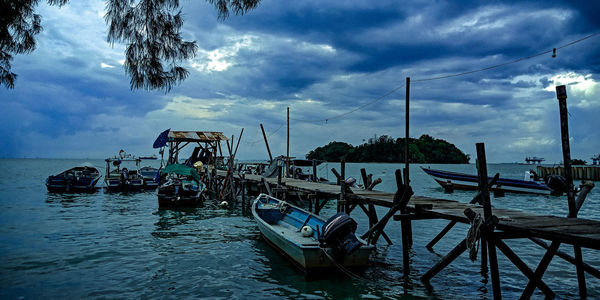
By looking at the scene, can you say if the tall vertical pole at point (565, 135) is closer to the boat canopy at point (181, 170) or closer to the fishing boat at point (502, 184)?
the fishing boat at point (502, 184)

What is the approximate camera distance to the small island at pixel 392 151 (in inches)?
4680

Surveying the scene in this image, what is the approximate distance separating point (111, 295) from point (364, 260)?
236 inches

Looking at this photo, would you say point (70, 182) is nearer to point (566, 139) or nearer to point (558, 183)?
point (558, 183)

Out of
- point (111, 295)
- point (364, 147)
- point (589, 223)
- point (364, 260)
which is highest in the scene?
point (364, 147)

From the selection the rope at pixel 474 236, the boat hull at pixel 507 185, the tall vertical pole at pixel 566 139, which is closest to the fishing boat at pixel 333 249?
the rope at pixel 474 236

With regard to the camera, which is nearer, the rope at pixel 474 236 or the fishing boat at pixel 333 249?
the rope at pixel 474 236

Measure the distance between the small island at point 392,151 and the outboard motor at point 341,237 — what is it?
107m

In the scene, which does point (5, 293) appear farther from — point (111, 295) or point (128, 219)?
point (128, 219)

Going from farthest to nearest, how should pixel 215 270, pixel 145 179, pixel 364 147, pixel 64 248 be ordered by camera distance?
pixel 364 147 < pixel 145 179 < pixel 64 248 < pixel 215 270

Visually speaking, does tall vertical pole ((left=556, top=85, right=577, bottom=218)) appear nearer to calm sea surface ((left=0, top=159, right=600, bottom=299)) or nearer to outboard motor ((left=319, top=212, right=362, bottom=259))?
calm sea surface ((left=0, top=159, right=600, bottom=299))

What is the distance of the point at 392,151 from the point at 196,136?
98.3 meters

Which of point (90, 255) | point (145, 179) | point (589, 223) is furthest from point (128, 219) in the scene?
point (589, 223)

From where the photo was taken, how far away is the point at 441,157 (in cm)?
13225

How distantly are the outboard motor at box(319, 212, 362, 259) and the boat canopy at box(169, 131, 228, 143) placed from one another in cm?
2674
